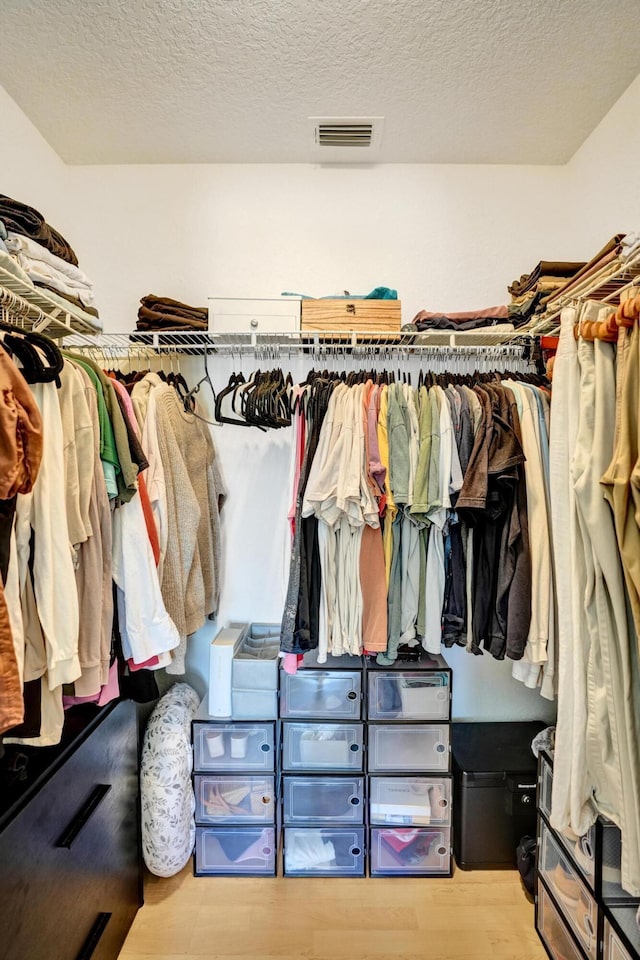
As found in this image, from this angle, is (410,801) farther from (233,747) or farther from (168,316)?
(168,316)

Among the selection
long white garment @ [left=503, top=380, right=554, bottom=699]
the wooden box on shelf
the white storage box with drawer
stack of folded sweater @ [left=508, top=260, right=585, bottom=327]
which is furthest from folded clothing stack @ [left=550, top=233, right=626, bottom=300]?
the white storage box with drawer

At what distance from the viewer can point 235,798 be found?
1.63m

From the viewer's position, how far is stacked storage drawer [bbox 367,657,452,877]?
1608 millimetres

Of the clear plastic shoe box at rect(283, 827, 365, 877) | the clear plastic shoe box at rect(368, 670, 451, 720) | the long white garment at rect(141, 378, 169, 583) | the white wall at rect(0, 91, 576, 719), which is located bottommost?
the clear plastic shoe box at rect(283, 827, 365, 877)

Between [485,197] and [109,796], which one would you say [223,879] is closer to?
[109,796]

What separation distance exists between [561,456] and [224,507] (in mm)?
1402

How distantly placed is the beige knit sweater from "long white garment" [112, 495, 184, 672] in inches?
7.5

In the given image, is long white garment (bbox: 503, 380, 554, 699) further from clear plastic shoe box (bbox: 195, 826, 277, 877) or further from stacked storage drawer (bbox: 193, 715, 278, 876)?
clear plastic shoe box (bbox: 195, 826, 277, 877)

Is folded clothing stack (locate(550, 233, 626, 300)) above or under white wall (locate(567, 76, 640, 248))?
under

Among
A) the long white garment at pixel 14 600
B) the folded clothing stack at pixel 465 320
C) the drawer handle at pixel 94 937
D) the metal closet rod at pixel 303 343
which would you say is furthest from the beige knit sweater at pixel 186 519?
the folded clothing stack at pixel 465 320

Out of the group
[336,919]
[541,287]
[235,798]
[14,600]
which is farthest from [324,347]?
[336,919]

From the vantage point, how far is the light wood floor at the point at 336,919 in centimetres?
135

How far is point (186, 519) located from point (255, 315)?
2.71 ft

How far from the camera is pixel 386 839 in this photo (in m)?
1.62
